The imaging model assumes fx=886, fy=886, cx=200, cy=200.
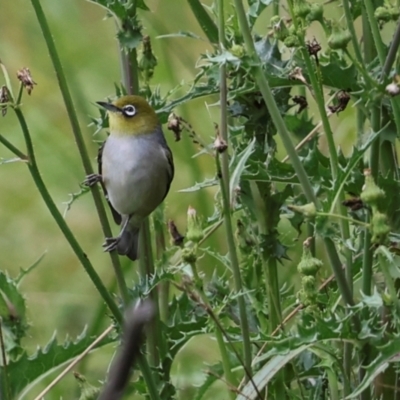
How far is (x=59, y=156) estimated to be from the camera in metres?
3.60

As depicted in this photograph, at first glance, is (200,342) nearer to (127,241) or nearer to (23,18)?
(127,241)

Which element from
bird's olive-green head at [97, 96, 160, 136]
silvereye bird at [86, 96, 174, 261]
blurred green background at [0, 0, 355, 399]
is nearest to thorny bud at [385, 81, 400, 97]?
bird's olive-green head at [97, 96, 160, 136]

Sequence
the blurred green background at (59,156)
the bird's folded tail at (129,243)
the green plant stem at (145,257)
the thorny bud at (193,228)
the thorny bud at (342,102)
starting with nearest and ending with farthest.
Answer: the thorny bud at (193,228) < the thorny bud at (342,102) < the green plant stem at (145,257) < the bird's folded tail at (129,243) < the blurred green background at (59,156)

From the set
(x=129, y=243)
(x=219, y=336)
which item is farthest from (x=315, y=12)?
(x=129, y=243)

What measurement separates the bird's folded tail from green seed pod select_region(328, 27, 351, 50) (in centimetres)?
92

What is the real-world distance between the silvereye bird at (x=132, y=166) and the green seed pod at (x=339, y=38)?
929 millimetres

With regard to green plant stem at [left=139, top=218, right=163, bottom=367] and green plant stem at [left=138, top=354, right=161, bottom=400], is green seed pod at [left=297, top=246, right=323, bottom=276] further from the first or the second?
green plant stem at [left=139, top=218, right=163, bottom=367]

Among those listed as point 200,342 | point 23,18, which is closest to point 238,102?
point 200,342

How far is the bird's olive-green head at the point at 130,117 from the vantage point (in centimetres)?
231

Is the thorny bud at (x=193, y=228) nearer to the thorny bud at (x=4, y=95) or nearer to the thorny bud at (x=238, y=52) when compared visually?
the thorny bud at (x=238, y=52)

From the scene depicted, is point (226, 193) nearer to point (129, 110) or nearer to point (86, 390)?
point (86, 390)

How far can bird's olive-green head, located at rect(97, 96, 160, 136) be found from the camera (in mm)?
2309

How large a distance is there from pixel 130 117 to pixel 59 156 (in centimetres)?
112

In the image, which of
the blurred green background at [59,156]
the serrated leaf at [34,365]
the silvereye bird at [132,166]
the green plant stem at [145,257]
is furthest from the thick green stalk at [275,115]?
the blurred green background at [59,156]
